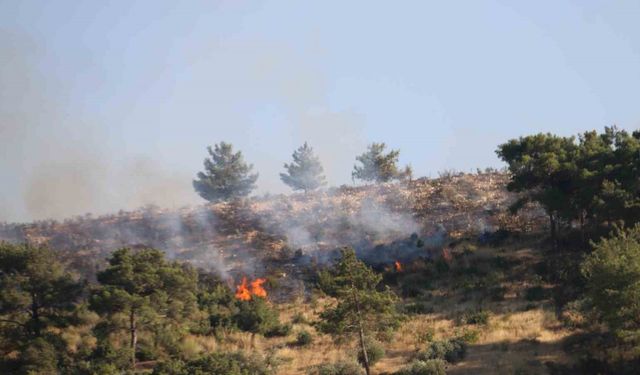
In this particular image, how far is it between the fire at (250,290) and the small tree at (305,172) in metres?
25.8

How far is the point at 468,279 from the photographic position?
37656mm

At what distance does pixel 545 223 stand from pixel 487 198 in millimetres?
7301

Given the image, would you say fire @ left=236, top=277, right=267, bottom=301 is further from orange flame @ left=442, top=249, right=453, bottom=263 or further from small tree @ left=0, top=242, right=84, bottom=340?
orange flame @ left=442, top=249, right=453, bottom=263

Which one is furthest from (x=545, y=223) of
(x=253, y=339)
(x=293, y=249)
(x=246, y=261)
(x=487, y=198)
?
(x=253, y=339)

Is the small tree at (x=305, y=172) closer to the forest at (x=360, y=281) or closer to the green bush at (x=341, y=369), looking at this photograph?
the forest at (x=360, y=281)

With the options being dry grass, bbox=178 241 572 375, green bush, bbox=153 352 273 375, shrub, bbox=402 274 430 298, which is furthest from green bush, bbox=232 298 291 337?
shrub, bbox=402 274 430 298

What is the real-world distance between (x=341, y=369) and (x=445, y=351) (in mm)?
4615

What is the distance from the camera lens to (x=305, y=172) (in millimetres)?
64812

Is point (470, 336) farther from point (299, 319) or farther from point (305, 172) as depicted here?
point (305, 172)

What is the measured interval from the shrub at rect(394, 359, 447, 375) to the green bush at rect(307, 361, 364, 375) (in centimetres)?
159

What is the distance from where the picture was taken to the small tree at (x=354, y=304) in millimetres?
23609

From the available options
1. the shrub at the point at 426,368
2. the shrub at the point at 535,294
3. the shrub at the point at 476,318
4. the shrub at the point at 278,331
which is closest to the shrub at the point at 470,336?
the shrub at the point at 476,318

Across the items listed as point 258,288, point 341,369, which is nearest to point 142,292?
point 341,369

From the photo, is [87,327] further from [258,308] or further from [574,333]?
[574,333]
